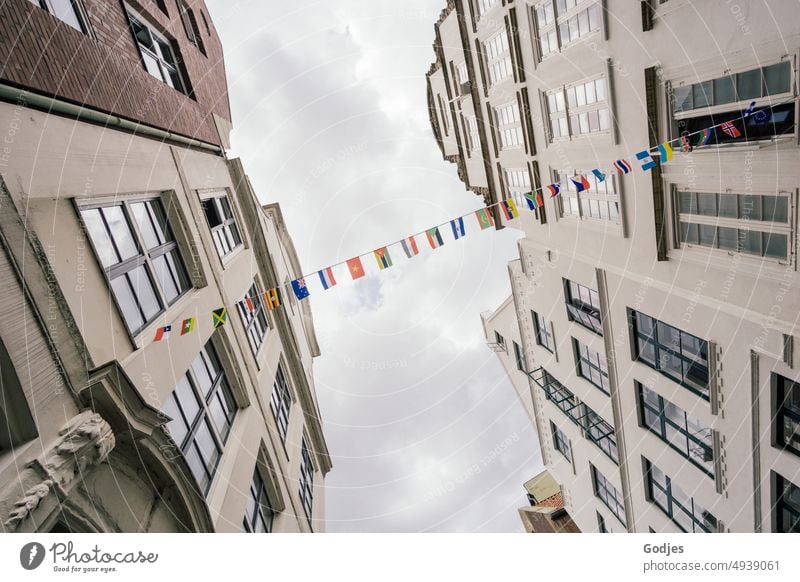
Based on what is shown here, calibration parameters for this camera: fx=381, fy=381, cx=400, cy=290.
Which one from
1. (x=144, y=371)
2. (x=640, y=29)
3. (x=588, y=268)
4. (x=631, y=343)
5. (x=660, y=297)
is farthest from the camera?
(x=588, y=268)

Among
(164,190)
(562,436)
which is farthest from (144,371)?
(562,436)

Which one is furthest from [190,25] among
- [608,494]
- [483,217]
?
[608,494]

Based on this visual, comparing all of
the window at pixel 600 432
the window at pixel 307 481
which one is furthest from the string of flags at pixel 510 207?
the window at pixel 307 481

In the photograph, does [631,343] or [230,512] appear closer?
[230,512]

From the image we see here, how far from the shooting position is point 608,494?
60.8ft

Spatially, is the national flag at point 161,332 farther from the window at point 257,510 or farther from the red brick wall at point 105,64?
the window at point 257,510

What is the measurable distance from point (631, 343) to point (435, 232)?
27.5 feet

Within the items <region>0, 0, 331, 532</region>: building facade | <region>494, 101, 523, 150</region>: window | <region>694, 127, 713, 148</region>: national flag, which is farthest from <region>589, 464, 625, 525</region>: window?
<region>494, 101, 523, 150</region>: window

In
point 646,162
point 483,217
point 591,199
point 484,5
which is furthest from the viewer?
point 484,5

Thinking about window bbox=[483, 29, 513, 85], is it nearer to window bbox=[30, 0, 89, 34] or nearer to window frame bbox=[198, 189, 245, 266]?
window frame bbox=[198, 189, 245, 266]

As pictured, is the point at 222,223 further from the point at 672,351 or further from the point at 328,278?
the point at 672,351

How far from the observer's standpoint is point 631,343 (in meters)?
14.0

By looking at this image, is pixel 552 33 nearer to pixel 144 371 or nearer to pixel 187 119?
pixel 187 119

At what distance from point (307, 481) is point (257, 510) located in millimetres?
9759
